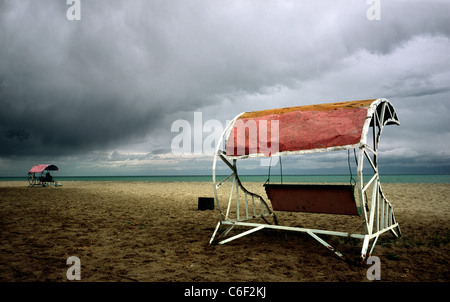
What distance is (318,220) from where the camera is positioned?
9.50 m

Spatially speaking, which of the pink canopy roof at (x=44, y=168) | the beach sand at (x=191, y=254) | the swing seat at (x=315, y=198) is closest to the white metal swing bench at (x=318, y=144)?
the swing seat at (x=315, y=198)

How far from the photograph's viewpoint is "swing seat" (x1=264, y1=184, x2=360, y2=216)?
214 inches

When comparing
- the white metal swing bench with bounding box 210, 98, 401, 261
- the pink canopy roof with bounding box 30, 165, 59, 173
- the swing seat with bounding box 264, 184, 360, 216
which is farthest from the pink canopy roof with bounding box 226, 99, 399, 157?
the pink canopy roof with bounding box 30, 165, 59, 173

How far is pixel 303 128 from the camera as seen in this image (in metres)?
5.59

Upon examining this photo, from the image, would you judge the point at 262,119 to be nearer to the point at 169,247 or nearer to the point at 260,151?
the point at 260,151

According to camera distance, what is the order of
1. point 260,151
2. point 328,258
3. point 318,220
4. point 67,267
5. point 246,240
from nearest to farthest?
point 67,267
point 328,258
point 260,151
point 246,240
point 318,220

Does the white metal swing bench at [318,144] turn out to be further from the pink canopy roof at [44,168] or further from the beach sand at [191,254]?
the pink canopy roof at [44,168]

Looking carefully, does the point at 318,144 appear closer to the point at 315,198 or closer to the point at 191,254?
the point at 315,198

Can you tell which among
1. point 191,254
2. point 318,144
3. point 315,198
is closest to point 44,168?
point 191,254

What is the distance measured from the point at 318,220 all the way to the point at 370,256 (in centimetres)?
417

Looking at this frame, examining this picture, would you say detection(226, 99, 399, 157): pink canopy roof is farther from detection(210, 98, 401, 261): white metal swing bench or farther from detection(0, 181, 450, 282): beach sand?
detection(0, 181, 450, 282): beach sand

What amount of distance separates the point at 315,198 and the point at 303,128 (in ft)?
5.18

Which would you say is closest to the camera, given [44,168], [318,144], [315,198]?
[318,144]
